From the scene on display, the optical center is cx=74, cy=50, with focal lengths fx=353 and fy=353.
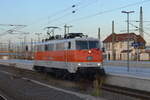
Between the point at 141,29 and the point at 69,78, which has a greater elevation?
the point at 141,29

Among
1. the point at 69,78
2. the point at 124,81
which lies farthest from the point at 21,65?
the point at 124,81

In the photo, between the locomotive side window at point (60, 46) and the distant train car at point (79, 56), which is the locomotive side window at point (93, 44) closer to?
the distant train car at point (79, 56)

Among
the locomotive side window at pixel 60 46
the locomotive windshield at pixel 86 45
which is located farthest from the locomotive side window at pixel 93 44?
the locomotive side window at pixel 60 46

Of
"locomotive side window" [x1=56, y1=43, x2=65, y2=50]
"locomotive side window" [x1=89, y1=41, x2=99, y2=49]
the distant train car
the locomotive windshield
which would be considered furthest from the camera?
"locomotive side window" [x1=56, y1=43, x2=65, y2=50]

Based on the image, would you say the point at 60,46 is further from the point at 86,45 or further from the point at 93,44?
the point at 93,44

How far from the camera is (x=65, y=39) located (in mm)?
27484

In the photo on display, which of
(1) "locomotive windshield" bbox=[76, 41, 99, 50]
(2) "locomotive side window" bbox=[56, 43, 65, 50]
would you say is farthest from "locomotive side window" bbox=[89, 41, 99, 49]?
(2) "locomotive side window" bbox=[56, 43, 65, 50]

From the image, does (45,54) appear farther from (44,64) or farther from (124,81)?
(124,81)

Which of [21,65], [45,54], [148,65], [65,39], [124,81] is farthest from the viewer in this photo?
[21,65]

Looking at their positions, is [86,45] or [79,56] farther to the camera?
[86,45]

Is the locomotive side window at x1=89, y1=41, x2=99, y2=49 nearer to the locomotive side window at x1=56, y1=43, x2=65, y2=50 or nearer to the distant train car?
the distant train car

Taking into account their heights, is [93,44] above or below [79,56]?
above

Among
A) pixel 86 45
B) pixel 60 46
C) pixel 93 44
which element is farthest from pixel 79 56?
pixel 60 46

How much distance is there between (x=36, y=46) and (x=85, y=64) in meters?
11.9
